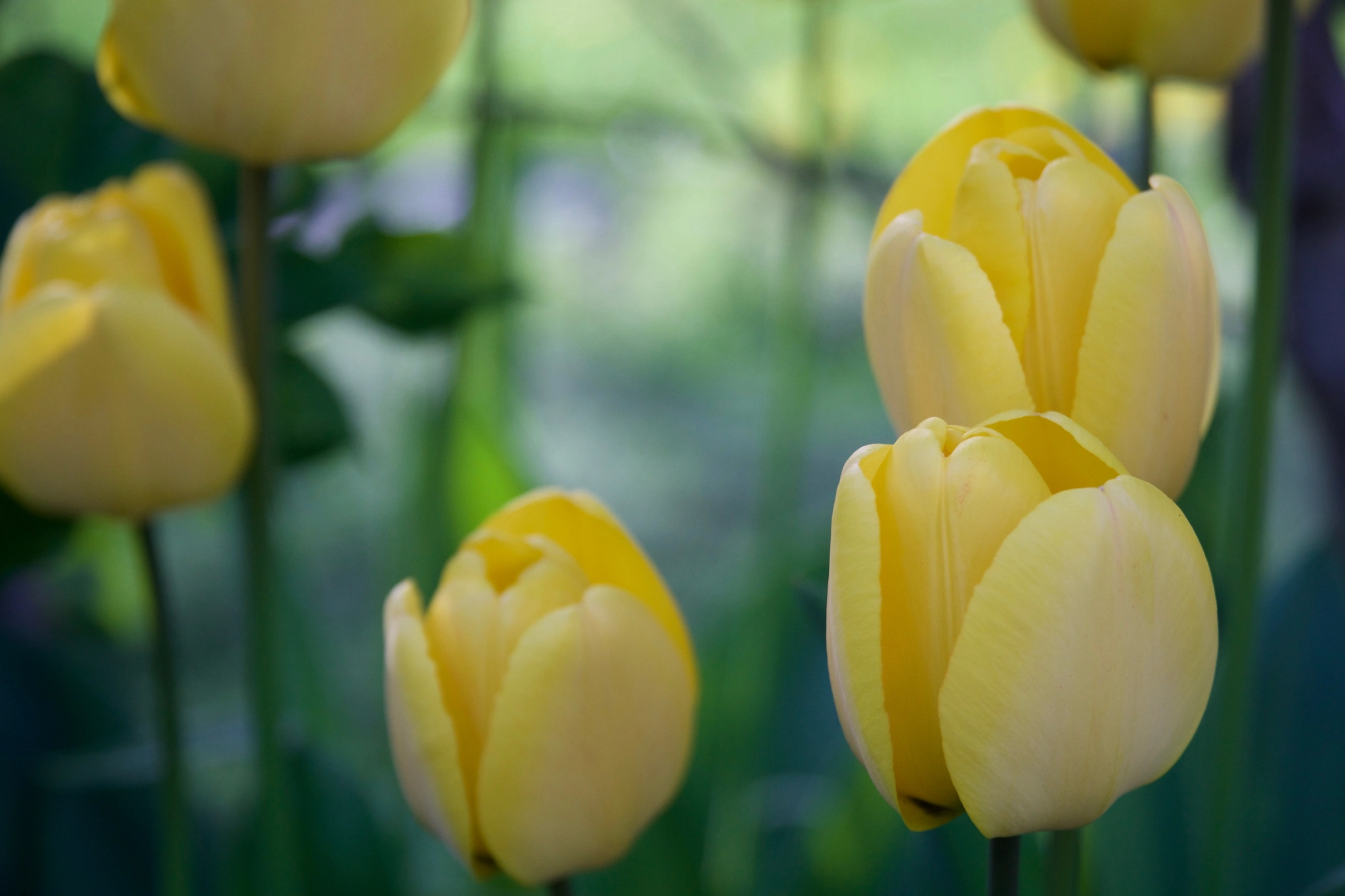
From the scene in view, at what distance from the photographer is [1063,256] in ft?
0.72

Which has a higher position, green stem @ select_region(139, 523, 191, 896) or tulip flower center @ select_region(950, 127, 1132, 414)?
tulip flower center @ select_region(950, 127, 1132, 414)

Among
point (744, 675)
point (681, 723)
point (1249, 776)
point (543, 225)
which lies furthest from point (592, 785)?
point (543, 225)

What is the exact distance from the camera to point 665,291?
168cm

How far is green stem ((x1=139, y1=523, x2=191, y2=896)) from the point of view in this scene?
320mm

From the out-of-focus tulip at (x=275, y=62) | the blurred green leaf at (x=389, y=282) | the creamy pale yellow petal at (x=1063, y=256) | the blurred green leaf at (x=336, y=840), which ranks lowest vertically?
the blurred green leaf at (x=336, y=840)

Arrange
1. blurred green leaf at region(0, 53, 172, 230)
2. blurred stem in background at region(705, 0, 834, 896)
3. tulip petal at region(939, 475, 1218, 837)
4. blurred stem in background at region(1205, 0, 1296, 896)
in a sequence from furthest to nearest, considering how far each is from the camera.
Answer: blurred stem in background at region(705, 0, 834, 896) → blurred green leaf at region(0, 53, 172, 230) → blurred stem in background at region(1205, 0, 1296, 896) → tulip petal at region(939, 475, 1218, 837)

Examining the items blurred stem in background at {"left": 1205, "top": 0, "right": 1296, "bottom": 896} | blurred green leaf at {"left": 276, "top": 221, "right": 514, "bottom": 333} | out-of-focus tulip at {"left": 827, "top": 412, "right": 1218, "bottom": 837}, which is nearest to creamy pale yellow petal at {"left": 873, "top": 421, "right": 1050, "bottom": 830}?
out-of-focus tulip at {"left": 827, "top": 412, "right": 1218, "bottom": 837}

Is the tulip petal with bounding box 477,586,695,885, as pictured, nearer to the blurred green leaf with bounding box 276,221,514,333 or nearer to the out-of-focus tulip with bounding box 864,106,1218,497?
the out-of-focus tulip with bounding box 864,106,1218,497

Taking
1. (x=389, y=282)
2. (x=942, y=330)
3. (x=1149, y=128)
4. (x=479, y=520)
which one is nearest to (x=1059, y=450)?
(x=942, y=330)

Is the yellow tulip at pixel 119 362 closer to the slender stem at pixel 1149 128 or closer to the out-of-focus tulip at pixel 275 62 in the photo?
the out-of-focus tulip at pixel 275 62

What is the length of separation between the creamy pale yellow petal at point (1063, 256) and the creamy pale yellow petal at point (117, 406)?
0.66 feet

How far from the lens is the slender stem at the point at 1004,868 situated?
199 mm

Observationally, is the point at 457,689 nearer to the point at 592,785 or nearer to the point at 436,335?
the point at 592,785

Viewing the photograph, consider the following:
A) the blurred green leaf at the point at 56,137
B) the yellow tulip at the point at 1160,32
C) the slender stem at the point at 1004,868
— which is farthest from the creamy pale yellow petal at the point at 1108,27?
the blurred green leaf at the point at 56,137
